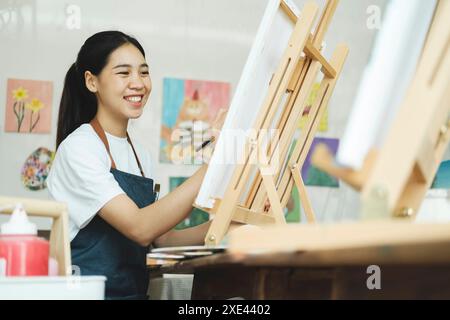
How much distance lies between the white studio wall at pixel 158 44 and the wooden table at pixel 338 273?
1608 mm

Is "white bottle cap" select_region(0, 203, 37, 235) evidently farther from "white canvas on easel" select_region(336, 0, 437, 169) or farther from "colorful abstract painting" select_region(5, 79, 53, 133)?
"colorful abstract painting" select_region(5, 79, 53, 133)

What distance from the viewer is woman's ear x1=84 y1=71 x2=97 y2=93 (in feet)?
5.70

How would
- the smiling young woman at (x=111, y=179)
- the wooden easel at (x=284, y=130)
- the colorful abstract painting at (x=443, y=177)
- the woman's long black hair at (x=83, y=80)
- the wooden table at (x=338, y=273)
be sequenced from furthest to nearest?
the colorful abstract painting at (x=443, y=177), the woman's long black hair at (x=83, y=80), the smiling young woman at (x=111, y=179), the wooden easel at (x=284, y=130), the wooden table at (x=338, y=273)

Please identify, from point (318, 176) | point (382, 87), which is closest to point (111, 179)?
point (382, 87)

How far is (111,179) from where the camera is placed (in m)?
1.49

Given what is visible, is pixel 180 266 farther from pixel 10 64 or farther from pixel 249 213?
pixel 10 64

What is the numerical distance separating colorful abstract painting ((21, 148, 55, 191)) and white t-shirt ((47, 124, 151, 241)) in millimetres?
993

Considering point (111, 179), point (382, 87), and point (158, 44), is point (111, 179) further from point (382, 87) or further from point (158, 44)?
point (158, 44)

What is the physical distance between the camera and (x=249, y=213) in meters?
1.38

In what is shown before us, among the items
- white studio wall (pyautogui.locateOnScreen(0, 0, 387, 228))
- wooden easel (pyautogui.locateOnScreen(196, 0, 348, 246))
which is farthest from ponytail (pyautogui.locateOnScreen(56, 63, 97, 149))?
white studio wall (pyautogui.locateOnScreen(0, 0, 387, 228))

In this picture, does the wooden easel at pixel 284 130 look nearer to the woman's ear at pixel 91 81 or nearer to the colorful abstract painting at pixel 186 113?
the woman's ear at pixel 91 81

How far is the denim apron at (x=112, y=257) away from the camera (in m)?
1.54

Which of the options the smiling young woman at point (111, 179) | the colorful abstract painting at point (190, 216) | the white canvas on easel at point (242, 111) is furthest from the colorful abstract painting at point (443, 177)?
the colorful abstract painting at point (190, 216)
